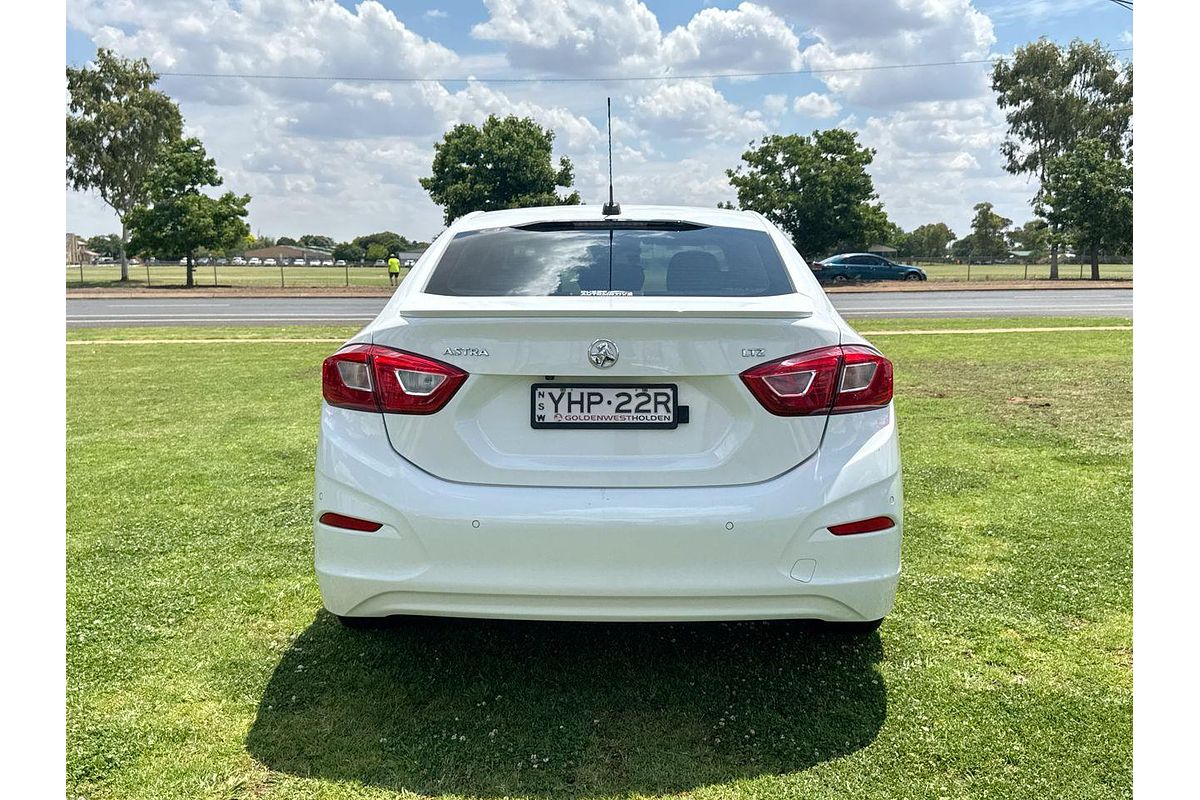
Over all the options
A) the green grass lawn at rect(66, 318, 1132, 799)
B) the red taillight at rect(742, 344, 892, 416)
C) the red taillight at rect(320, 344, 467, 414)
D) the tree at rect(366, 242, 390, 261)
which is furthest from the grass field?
the red taillight at rect(742, 344, 892, 416)

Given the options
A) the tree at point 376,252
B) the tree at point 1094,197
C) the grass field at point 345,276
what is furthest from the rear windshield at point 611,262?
the tree at point 376,252

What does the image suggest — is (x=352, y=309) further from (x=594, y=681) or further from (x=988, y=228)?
(x=988, y=228)

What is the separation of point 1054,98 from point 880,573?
2399 inches

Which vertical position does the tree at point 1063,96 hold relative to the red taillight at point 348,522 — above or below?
above

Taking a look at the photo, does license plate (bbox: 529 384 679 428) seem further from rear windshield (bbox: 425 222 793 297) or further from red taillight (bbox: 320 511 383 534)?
red taillight (bbox: 320 511 383 534)

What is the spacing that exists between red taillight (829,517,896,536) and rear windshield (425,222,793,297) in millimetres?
756

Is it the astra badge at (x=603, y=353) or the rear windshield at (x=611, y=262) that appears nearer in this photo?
the astra badge at (x=603, y=353)

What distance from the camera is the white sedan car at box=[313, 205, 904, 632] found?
255 centimetres

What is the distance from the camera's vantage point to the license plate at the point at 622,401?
2.59 m

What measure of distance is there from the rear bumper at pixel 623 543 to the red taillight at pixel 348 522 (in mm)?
21

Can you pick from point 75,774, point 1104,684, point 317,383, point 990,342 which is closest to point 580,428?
point 75,774

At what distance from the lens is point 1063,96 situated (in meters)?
54.2

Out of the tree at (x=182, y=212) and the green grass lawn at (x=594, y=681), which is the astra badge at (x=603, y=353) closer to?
the green grass lawn at (x=594, y=681)
